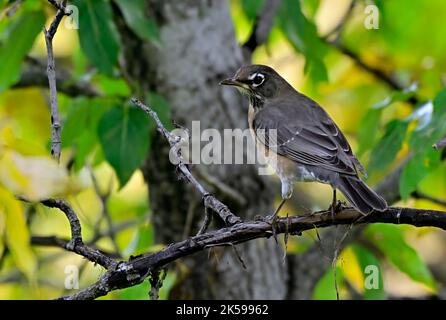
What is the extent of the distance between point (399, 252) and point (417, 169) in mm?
964

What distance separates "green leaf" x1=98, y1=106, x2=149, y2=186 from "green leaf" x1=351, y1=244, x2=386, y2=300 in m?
1.55

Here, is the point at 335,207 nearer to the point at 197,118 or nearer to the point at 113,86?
the point at 197,118

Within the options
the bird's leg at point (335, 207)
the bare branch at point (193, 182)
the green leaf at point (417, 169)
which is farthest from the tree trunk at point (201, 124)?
the bare branch at point (193, 182)

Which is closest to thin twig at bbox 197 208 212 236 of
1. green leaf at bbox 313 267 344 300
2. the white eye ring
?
green leaf at bbox 313 267 344 300

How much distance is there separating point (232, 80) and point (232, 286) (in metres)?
1.41

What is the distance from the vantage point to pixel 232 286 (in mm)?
5535

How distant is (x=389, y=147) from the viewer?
4758 mm

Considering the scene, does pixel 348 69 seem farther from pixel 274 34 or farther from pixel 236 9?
pixel 236 9

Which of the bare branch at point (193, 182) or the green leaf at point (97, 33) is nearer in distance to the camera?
the bare branch at point (193, 182)

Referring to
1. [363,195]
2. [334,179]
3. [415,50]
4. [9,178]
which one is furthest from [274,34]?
[9,178]

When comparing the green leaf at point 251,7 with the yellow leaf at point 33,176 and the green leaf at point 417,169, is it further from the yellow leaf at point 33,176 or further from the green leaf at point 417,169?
the yellow leaf at point 33,176

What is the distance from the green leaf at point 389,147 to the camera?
473 cm

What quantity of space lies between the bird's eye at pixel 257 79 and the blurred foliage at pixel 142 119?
29 centimetres

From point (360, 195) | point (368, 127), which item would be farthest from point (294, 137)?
point (360, 195)
